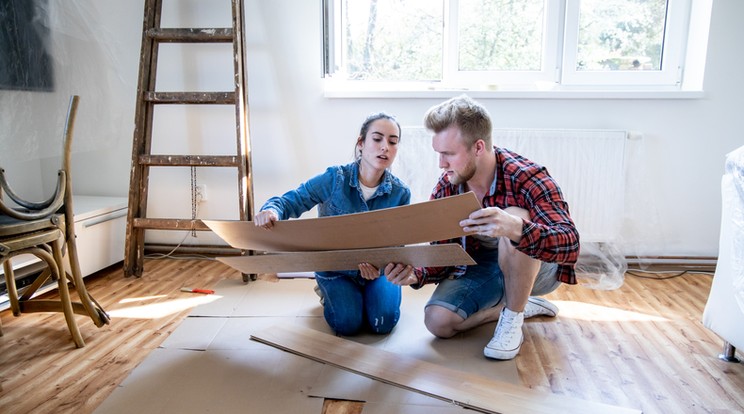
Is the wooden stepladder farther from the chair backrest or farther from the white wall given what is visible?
the chair backrest

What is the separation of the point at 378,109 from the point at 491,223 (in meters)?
1.53

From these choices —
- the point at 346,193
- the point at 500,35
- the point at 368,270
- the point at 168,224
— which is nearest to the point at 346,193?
the point at 346,193

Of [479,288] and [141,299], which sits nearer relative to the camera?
[479,288]

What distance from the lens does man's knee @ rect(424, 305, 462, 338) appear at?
1773mm

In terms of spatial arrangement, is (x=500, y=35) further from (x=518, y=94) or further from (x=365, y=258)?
(x=365, y=258)

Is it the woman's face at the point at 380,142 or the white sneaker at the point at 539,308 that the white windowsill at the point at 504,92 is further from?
the white sneaker at the point at 539,308

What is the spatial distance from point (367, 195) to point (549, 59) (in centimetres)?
144

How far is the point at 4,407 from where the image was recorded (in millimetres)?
1435

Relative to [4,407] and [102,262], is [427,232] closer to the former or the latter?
[4,407]

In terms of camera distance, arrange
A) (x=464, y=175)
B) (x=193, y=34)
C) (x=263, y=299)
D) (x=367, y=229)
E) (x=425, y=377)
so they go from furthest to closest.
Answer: (x=193, y=34)
(x=263, y=299)
(x=464, y=175)
(x=425, y=377)
(x=367, y=229)

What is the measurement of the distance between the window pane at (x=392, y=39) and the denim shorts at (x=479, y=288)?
1.37 m

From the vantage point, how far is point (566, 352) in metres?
1.78

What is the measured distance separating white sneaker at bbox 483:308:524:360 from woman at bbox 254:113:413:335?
343mm

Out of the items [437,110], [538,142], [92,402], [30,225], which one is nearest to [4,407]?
[92,402]
